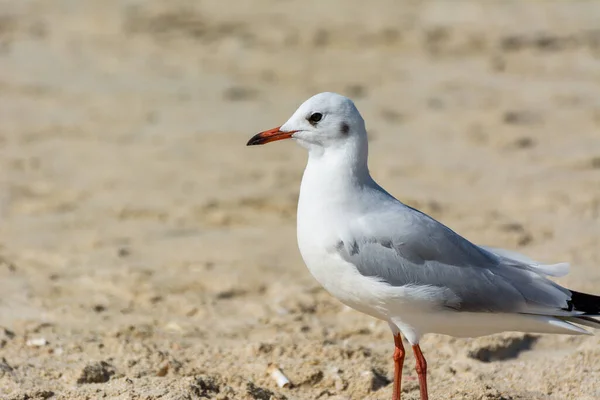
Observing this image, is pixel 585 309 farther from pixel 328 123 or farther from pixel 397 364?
pixel 328 123

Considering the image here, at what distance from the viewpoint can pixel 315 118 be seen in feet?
14.0

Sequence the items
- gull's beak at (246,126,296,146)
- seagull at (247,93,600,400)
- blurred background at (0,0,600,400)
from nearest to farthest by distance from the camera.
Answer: seagull at (247,93,600,400), gull's beak at (246,126,296,146), blurred background at (0,0,600,400)

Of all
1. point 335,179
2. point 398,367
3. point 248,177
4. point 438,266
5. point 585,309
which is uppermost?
point 335,179

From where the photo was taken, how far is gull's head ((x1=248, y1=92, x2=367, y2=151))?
422 centimetres

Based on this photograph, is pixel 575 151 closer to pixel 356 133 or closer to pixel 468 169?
pixel 468 169

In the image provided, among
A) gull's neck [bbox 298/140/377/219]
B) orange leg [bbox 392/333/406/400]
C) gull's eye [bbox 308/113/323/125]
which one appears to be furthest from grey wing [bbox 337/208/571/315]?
gull's eye [bbox 308/113/323/125]

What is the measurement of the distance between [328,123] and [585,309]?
4.12ft

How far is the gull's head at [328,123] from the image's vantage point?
4223mm

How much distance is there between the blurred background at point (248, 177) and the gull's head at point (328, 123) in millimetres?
1106

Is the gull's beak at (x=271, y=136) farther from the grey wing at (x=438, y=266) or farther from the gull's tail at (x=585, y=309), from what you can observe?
the gull's tail at (x=585, y=309)

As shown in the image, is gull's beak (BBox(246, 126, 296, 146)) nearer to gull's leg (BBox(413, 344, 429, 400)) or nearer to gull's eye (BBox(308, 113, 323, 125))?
gull's eye (BBox(308, 113, 323, 125))

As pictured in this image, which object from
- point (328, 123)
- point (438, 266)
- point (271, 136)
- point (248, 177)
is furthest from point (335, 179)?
point (248, 177)

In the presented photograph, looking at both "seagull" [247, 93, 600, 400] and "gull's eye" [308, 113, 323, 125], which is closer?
"seagull" [247, 93, 600, 400]

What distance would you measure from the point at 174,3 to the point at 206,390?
324 inches
